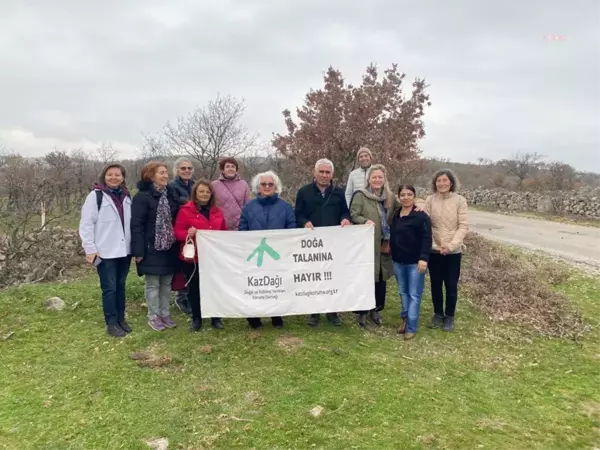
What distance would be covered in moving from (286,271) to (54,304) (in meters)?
3.43

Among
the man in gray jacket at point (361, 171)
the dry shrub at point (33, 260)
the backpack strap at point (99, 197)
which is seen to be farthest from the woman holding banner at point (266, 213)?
the dry shrub at point (33, 260)

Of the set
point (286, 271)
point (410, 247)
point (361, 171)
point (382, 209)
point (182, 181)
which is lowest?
point (286, 271)

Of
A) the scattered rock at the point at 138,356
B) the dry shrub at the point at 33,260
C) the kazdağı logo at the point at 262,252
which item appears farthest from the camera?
the dry shrub at the point at 33,260

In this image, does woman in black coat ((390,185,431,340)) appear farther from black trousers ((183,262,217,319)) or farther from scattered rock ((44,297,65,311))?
scattered rock ((44,297,65,311))

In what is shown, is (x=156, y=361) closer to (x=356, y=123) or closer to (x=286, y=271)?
(x=286, y=271)

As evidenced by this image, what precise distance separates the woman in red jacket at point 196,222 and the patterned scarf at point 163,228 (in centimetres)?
10

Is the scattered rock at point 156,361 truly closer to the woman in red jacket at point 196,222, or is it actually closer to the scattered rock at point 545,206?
the woman in red jacket at point 196,222

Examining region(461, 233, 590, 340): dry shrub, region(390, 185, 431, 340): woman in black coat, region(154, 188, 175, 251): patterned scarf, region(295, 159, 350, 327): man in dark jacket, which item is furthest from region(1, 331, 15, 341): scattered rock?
region(461, 233, 590, 340): dry shrub

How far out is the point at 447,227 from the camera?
5457 millimetres

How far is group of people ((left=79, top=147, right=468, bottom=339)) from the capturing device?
16.4 ft

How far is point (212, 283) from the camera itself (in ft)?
17.4

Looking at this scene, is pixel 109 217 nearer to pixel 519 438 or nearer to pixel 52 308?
pixel 52 308

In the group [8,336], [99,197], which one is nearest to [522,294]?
[99,197]

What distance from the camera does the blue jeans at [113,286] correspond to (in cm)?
507
